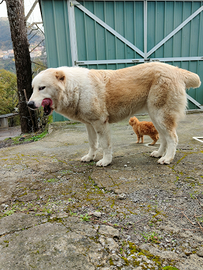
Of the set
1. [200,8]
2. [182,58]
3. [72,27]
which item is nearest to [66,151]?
[72,27]

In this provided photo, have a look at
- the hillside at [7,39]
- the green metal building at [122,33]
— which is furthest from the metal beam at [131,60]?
the hillside at [7,39]

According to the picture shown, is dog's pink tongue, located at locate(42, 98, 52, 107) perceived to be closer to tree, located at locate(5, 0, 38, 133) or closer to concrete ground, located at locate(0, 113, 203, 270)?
concrete ground, located at locate(0, 113, 203, 270)

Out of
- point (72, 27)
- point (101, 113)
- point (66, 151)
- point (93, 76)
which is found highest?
point (72, 27)

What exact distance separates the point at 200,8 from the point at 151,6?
190 cm

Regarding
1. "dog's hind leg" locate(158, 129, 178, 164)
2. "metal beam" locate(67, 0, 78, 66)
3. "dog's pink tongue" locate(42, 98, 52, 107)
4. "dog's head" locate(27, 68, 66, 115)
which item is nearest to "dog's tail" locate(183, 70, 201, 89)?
"dog's hind leg" locate(158, 129, 178, 164)

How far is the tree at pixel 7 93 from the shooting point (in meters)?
17.2

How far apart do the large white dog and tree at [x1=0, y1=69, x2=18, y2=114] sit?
16.5 m

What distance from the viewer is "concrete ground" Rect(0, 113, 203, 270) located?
1.21m

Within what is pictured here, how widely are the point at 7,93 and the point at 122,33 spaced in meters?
14.9

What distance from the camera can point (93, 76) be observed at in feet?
9.04

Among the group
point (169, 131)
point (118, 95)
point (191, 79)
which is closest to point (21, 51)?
point (118, 95)

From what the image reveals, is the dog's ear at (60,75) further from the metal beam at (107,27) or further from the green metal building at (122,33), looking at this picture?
the metal beam at (107,27)

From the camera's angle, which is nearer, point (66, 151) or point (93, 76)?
point (93, 76)

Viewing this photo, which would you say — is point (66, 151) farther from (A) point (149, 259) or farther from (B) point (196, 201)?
(A) point (149, 259)
